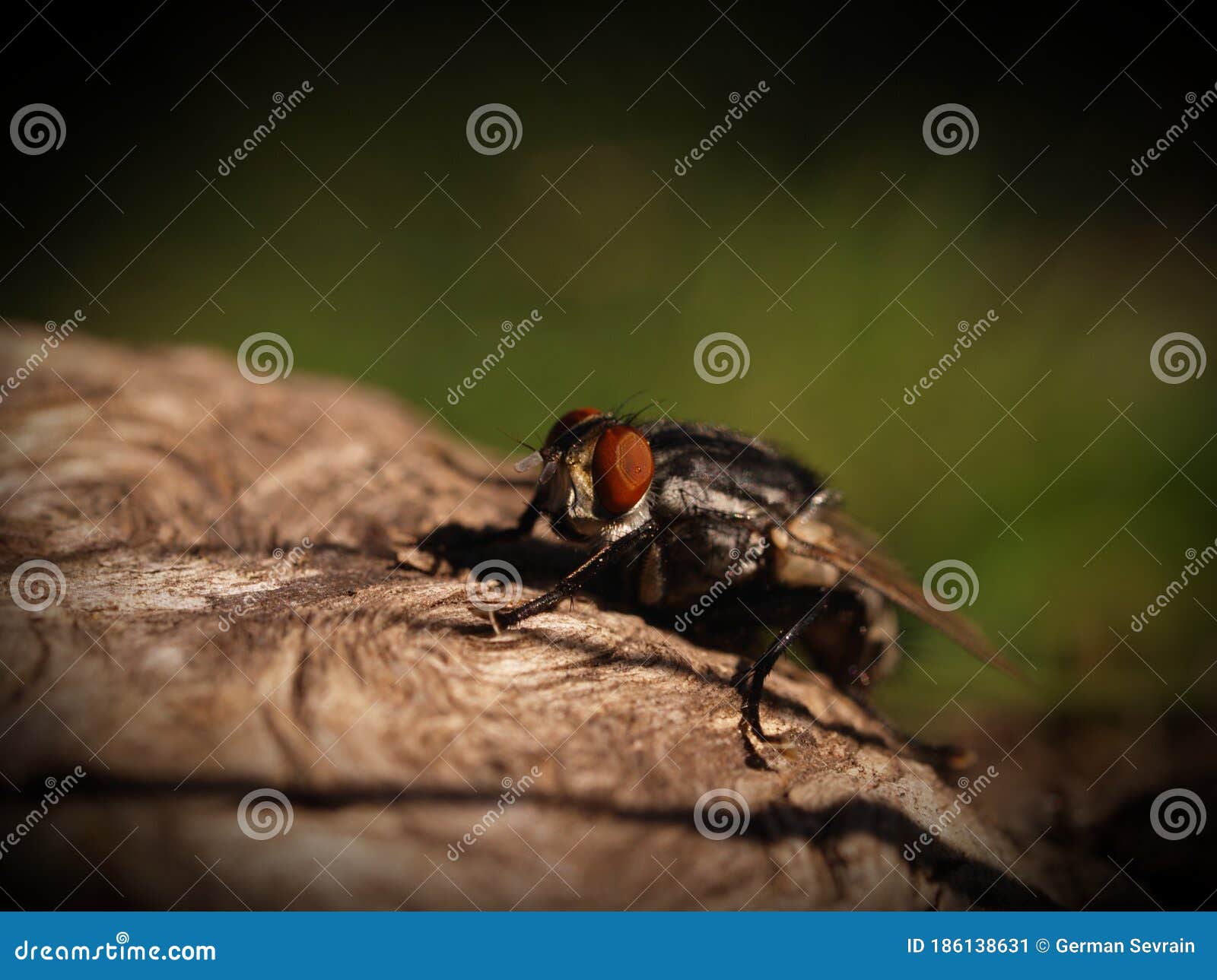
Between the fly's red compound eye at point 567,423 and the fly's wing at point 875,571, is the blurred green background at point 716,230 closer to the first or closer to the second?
the fly's wing at point 875,571

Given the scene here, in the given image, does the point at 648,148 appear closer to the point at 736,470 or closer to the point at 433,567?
the point at 736,470

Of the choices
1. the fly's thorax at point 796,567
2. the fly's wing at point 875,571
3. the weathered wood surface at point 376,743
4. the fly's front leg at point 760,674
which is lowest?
the weathered wood surface at point 376,743

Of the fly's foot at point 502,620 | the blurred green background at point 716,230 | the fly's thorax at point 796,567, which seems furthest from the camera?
the blurred green background at point 716,230

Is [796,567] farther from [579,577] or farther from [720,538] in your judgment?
[579,577]

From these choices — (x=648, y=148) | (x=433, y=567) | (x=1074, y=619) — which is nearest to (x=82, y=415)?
(x=433, y=567)

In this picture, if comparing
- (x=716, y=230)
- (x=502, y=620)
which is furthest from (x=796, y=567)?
(x=716, y=230)

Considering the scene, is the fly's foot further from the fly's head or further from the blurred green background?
the blurred green background

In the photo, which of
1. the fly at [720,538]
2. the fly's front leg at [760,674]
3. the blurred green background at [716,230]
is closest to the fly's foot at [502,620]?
the fly at [720,538]
